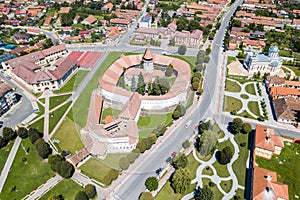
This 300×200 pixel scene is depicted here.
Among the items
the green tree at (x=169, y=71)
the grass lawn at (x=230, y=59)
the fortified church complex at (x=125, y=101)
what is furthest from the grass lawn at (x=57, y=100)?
the grass lawn at (x=230, y=59)

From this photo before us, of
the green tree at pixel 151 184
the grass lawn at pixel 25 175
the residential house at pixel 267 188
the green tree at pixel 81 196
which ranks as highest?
the residential house at pixel 267 188

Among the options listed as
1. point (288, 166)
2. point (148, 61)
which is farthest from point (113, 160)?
point (288, 166)

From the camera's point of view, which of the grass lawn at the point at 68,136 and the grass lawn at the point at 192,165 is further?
the grass lawn at the point at 68,136

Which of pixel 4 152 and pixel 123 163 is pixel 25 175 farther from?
pixel 123 163

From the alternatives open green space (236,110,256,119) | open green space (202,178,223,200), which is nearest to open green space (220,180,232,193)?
open green space (202,178,223,200)

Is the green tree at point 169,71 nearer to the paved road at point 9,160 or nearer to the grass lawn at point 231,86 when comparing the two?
the grass lawn at point 231,86

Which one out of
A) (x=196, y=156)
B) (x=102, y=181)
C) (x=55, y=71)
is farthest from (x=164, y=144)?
(x=55, y=71)

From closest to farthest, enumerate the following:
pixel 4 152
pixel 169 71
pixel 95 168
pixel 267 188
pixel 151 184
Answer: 1. pixel 267 188
2. pixel 151 184
3. pixel 95 168
4. pixel 4 152
5. pixel 169 71

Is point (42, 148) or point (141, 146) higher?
point (141, 146)
